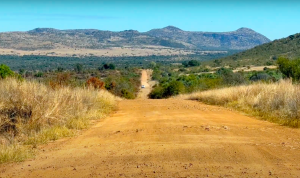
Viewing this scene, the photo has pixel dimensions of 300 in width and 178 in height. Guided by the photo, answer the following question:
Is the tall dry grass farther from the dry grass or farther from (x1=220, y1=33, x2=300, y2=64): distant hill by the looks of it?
(x1=220, y1=33, x2=300, y2=64): distant hill

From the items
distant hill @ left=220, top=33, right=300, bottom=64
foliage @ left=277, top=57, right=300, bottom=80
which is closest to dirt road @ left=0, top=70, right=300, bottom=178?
foliage @ left=277, top=57, right=300, bottom=80

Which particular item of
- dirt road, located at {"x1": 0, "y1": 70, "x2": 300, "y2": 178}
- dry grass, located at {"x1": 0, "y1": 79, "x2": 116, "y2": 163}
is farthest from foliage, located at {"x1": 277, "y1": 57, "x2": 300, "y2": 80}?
dry grass, located at {"x1": 0, "y1": 79, "x2": 116, "y2": 163}

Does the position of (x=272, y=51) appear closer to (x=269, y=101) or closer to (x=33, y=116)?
(x=269, y=101)

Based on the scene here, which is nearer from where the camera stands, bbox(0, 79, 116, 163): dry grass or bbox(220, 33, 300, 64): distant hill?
bbox(0, 79, 116, 163): dry grass

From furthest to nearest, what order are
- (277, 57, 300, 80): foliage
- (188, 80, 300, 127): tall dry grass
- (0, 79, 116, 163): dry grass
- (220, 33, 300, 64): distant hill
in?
(220, 33, 300, 64): distant hill < (277, 57, 300, 80): foliage < (188, 80, 300, 127): tall dry grass < (0, 79, 116, 163): dry grass

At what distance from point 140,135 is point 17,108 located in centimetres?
335

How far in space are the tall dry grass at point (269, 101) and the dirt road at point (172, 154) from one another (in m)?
1.31

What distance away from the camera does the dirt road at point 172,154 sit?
6.57 meters

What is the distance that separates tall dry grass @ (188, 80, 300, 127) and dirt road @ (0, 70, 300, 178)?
4.31ft

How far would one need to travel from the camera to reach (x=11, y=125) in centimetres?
1012

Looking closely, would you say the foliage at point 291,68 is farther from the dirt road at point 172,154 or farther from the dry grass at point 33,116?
the dry grass at point 33,116

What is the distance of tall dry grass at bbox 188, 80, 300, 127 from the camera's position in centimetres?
1172

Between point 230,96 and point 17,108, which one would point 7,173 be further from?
point 230,96

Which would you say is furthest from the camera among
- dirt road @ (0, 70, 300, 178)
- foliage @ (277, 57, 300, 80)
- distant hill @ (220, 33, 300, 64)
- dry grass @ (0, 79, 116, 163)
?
distant hill @ (220, 33, 300, 64)
